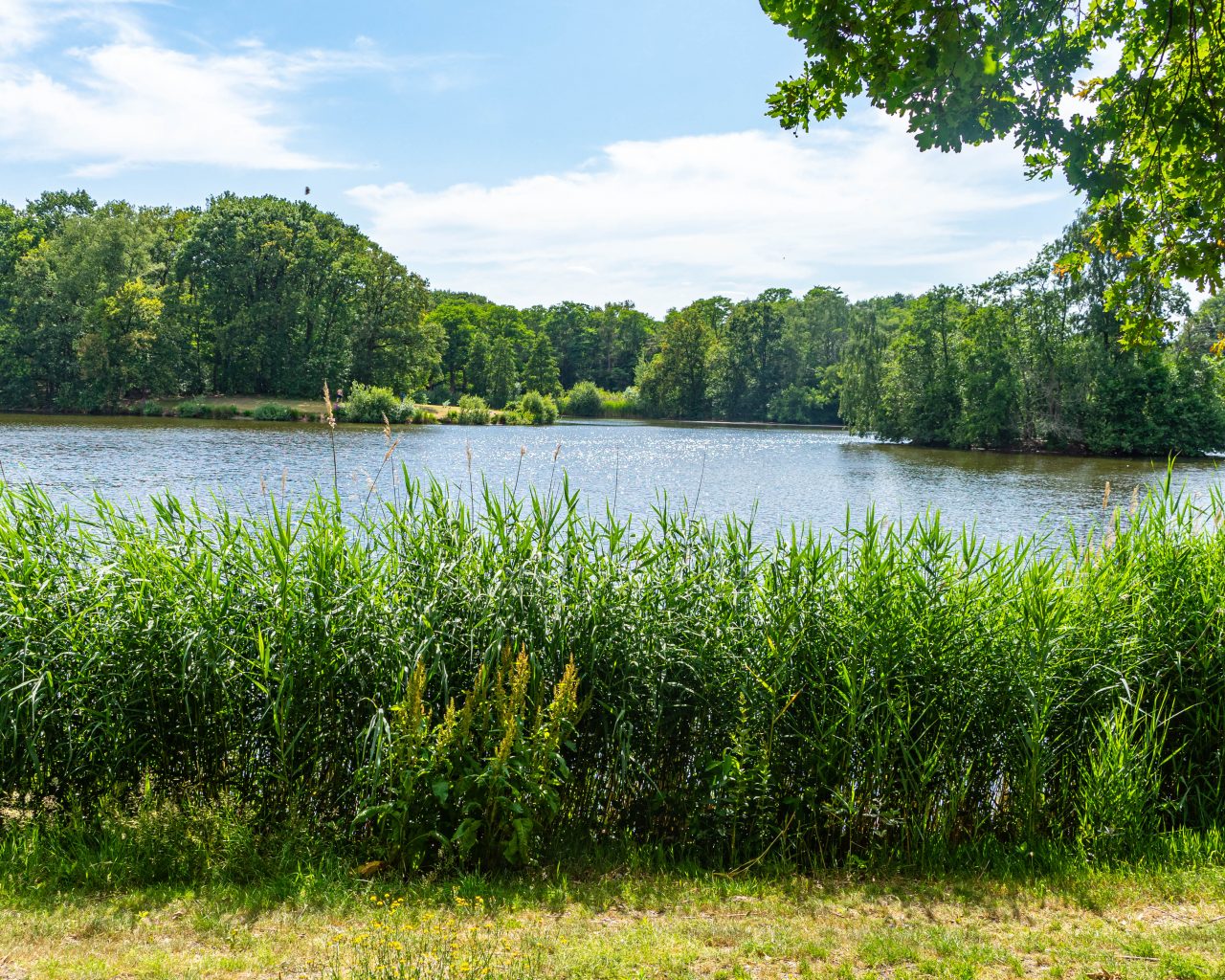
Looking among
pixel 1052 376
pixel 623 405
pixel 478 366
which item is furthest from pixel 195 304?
pixel 1052 376

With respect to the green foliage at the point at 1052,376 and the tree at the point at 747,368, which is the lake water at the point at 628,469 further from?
the tree at the point at 747,368

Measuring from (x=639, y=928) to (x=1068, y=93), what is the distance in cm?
474

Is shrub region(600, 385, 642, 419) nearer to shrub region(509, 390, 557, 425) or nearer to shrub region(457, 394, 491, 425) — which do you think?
shrub region(509, 390, 557, 425)

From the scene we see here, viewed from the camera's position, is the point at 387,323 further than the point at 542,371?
No

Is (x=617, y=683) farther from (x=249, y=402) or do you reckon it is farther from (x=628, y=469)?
(x=249, y=402)

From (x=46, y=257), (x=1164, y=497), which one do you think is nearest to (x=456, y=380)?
(x=46, y=257)

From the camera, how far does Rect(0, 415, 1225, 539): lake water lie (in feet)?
79.4

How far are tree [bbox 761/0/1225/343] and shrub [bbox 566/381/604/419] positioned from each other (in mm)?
84834

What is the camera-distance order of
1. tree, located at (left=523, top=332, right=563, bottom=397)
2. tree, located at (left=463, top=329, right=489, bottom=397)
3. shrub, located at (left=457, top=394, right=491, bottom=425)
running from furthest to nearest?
tree, located at (left=523, top=332, right=563, bottom=397), tree, located at (left=463, top=329, right=489, bottom=397), shrub, located at (left=457, top=394, right=491, bottom=425)

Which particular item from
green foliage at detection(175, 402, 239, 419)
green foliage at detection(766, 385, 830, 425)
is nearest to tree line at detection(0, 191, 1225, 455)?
green foliage at detection(175, 402, 239, 419)

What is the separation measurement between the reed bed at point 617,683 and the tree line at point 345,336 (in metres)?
45.0

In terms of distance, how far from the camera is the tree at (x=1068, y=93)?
4.27 meters

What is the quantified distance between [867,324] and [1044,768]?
63.7 m

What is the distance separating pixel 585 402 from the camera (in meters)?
91.4
